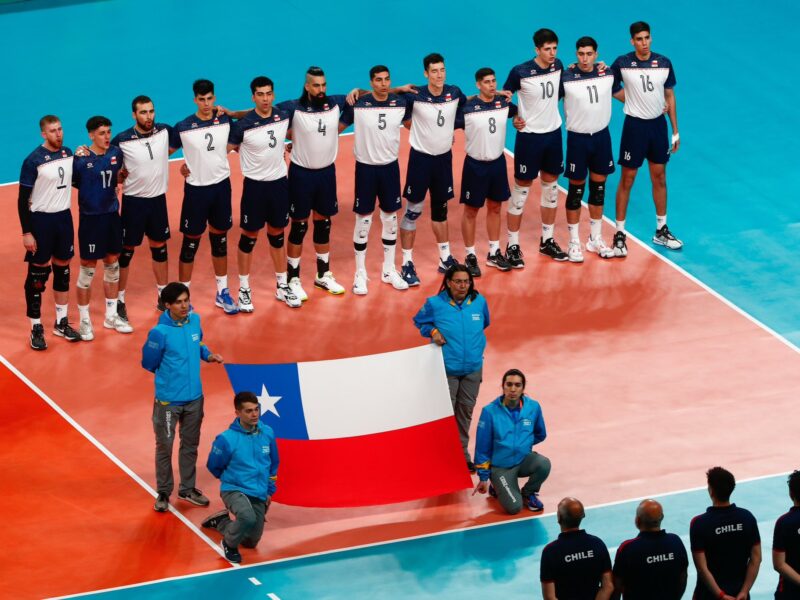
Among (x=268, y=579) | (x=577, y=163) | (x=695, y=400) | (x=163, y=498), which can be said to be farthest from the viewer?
(x=577, y=163)

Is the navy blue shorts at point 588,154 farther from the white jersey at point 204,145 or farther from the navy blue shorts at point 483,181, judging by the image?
the white jersey at point 204,145

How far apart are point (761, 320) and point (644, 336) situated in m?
1.52

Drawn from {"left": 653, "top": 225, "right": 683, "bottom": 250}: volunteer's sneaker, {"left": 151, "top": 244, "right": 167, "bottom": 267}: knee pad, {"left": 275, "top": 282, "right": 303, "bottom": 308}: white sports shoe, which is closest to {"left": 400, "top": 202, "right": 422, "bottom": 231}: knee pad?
{"left": 275, "top": 282, "right": 303, "bottom": 308}: white sports shoe

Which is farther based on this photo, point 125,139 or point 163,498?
point 125,139

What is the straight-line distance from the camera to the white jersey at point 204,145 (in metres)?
18.7

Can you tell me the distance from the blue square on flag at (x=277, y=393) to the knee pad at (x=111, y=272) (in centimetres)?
410

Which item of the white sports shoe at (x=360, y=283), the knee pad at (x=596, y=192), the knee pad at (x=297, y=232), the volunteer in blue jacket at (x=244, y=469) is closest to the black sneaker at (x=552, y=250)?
the knee pad at (x=596, y=192)

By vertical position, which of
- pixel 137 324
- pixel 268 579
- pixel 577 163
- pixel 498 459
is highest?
pixel 577 163

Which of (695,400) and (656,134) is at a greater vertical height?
(656,134)

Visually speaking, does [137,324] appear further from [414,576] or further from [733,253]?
[733,253]

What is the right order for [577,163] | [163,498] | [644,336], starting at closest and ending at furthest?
[163,498]
[644,336]
[577,163]

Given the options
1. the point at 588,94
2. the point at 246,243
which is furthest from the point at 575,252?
the point at 246,243

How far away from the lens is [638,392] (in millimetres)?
17500

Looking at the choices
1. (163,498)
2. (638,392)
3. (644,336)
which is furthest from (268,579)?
(644,336)
